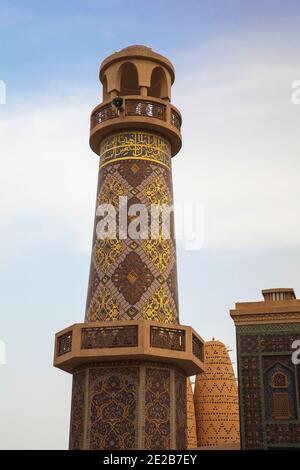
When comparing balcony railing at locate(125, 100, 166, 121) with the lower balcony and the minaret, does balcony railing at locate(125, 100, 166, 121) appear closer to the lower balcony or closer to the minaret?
the minaret

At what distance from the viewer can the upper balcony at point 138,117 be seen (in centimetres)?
1566

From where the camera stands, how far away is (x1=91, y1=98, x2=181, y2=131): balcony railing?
51.7 feet

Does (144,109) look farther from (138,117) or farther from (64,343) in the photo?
(64,343)

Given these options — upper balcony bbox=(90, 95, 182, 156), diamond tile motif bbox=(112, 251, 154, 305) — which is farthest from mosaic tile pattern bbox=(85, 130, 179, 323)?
upper balcony bbox=(90, 95, 182, 156)

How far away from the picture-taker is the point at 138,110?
621 inches

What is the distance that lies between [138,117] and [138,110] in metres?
0.27

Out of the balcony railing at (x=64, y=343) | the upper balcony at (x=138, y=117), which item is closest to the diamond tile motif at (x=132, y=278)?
the balcony railing at (x=64, y=343)

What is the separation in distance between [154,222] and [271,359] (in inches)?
171

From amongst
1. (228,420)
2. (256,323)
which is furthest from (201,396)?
(256,323)

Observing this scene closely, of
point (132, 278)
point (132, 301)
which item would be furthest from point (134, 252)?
point (132, 301)

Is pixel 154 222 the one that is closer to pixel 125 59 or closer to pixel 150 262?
pixel 150 262

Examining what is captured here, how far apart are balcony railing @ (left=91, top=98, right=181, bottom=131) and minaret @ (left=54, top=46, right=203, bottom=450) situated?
0.03 m

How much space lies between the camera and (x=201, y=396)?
2442 cm

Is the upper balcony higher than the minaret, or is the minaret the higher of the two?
the upper balcony
